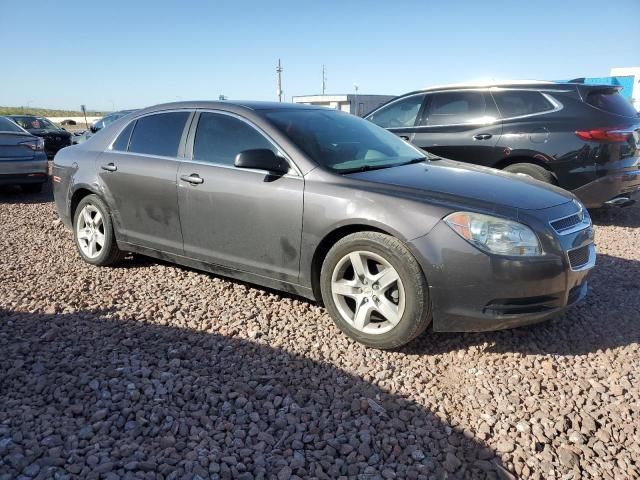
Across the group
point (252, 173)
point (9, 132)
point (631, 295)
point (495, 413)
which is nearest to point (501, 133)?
point (631, 295)

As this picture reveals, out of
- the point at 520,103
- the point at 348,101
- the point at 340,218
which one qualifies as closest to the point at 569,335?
the point at 340,218

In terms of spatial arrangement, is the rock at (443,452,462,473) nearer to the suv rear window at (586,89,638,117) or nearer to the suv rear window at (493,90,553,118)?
the suv rear window at (493,90,553,118)

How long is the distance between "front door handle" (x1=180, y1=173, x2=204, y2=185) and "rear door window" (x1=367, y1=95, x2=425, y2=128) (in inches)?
170

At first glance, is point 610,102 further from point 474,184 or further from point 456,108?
point 474,184

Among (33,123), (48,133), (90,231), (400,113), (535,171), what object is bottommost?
(90,231)

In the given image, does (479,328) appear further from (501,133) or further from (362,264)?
(501,133)

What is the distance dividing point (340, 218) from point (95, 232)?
282 centimetres

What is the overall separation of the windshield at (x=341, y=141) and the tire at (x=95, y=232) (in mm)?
1981

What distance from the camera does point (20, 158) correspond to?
27.9 feet

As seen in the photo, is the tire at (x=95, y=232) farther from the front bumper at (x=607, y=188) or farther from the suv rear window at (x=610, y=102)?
the suv rear window at (x=610, y=102)

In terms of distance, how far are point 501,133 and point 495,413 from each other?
4.72 metres

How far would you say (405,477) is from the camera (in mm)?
2168

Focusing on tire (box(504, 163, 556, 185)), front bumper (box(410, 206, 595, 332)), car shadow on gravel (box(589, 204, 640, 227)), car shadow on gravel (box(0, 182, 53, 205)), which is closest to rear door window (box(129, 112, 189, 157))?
front bumper (box(410, 206, 595, 332))

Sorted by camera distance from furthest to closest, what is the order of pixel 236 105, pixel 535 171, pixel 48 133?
1. pixel 48 133
2. pixel 535 171
3. pixel 236 105
